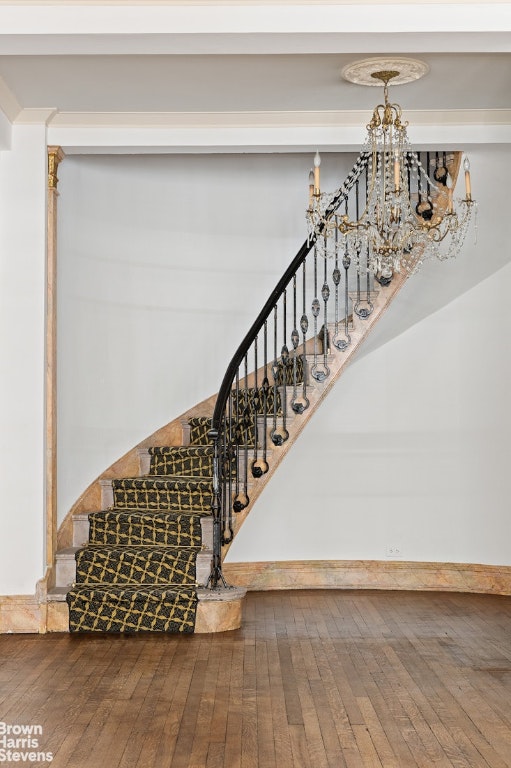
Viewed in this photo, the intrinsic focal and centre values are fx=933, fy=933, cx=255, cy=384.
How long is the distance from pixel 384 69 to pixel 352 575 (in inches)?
162

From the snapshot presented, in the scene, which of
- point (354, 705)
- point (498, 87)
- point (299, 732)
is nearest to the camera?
point (299, 732)

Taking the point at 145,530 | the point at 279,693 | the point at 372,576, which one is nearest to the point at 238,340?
the point at 145,530

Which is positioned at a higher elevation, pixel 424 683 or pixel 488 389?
pixel 488 389

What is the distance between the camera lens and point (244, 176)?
27.2ft

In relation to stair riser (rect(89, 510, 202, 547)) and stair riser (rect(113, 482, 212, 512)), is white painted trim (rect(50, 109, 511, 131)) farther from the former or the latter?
stair riser (rect(89, 510, 202, 547))

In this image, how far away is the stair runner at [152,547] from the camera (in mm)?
6090

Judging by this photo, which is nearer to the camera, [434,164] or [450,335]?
[434,164]

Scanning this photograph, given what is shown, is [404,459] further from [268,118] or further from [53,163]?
[53,163]

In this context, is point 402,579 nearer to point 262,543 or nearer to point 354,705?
point 262,543

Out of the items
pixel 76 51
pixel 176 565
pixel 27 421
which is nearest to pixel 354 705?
pixel 176 565

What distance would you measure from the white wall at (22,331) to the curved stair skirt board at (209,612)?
473 mm

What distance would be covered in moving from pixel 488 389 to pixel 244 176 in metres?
2.83

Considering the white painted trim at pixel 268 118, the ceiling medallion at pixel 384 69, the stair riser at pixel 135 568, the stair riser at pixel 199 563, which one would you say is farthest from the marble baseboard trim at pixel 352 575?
the ceiling medallion at pixel 384 69

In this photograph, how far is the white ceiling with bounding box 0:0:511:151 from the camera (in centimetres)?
440
